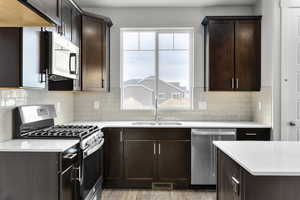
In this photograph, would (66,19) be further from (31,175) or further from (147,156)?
(147,156)

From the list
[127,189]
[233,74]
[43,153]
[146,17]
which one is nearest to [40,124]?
[43,153]

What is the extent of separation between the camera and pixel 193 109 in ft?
14.4

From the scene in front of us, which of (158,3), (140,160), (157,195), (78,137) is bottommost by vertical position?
(157,195)

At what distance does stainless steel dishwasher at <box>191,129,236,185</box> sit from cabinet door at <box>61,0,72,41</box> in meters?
2.03

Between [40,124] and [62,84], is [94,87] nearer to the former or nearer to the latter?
[62,84]

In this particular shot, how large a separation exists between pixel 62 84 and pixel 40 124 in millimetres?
615

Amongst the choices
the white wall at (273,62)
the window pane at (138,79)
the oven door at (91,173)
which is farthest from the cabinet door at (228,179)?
the window pane at (138,79)

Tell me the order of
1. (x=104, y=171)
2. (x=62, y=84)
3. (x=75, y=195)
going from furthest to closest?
1. (x=104, y=171)
2. (x=62, y=84)
3. (x=75, y=195)

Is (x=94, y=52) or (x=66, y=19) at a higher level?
(x=66, y=19)

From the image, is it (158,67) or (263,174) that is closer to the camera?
(263,174)

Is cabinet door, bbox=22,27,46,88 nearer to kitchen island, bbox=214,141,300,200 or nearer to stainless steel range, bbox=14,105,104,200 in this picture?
stainless steel range, bbox=14,105,104,200

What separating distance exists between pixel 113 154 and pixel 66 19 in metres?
1.84

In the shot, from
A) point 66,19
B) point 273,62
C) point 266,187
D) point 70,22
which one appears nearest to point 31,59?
point 66,19

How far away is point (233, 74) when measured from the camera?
3955 mm
